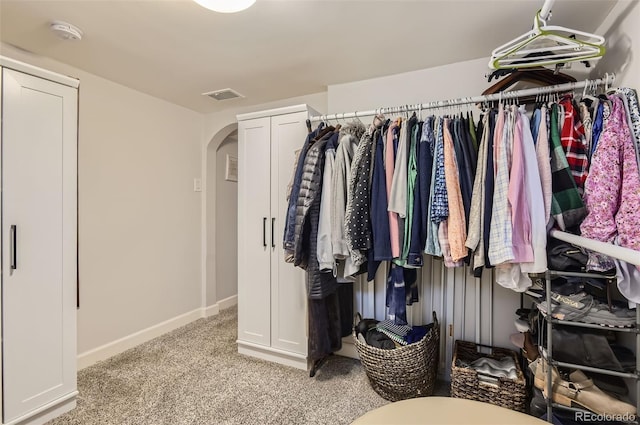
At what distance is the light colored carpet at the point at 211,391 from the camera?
1753 mm

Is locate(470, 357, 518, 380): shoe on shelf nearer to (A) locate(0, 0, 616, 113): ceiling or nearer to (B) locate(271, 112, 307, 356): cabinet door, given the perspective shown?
(B) locate(271, 112, 307, 356): cabinet door

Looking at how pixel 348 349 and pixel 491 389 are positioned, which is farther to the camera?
pixel 348 349

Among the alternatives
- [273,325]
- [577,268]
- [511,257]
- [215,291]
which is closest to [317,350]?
[273,325]

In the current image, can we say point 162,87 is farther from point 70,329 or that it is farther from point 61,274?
point 70,329

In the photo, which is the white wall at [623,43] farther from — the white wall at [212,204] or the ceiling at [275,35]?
the white wall at [212,204]

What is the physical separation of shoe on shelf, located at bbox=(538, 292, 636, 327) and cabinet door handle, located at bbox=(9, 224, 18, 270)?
8.03 ft

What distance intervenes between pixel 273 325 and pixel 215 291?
1.44 meters

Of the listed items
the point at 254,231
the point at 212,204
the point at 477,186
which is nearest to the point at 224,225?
the point at 212,204

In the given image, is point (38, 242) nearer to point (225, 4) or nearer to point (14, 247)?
point (14, 247)

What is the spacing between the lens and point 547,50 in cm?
141
